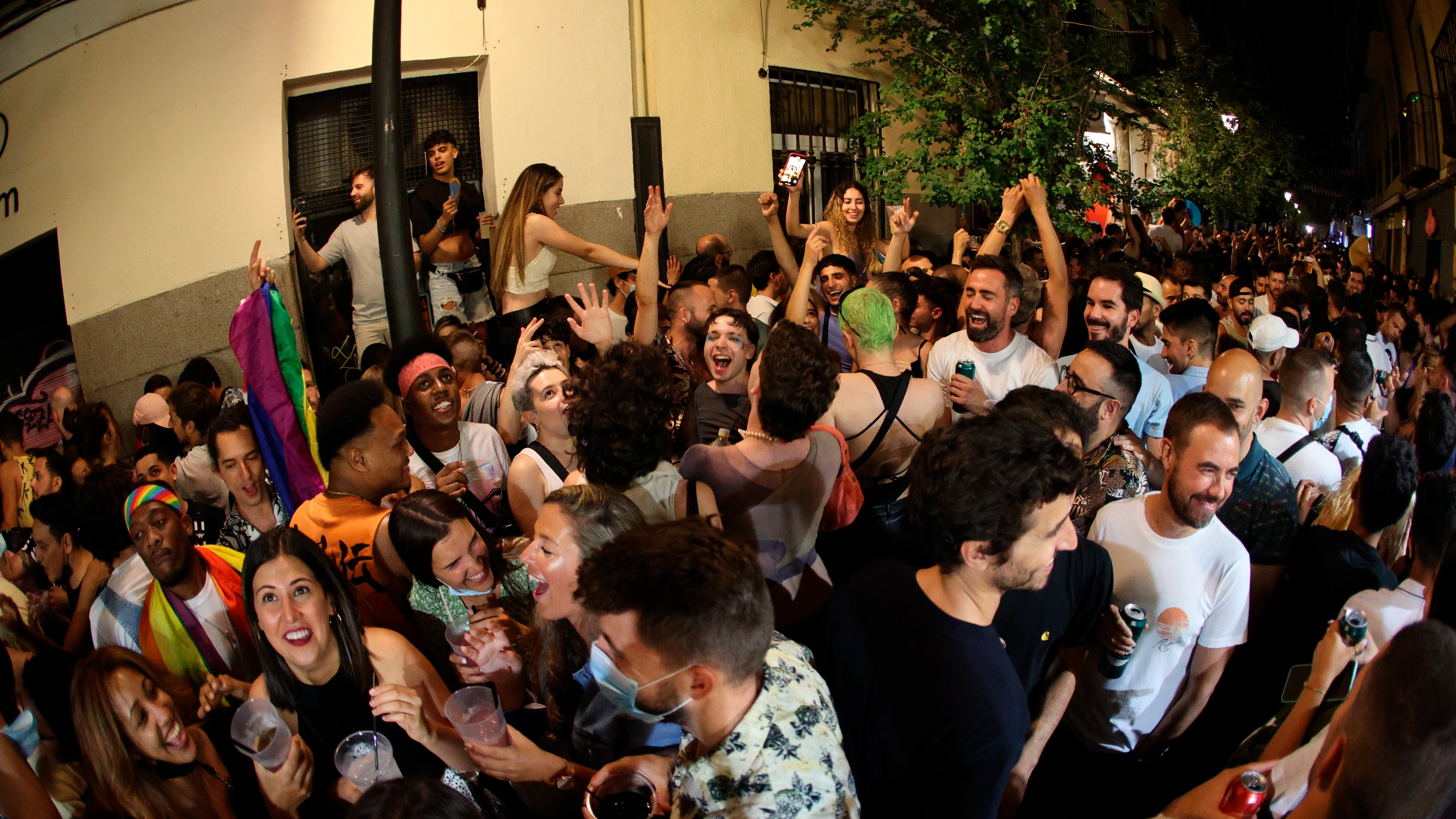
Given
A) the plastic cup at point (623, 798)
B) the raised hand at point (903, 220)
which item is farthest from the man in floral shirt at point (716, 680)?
the raised hand at point (903, 220)

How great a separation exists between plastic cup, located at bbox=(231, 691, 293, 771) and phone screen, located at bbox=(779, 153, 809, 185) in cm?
535

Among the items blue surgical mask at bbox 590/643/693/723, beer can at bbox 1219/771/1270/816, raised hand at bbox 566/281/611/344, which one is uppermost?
raised hand at bbox 566/281/611/344

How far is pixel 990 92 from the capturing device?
804cm

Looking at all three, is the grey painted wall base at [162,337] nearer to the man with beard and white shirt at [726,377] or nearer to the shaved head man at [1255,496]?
the man with beard and white shirt at [726,377]

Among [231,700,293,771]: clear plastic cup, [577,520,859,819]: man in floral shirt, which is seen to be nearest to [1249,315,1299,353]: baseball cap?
[577,520,859,819]: man in floral shirt

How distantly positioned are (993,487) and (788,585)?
1020 millimetres

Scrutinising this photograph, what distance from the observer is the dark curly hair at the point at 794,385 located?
9.32ft

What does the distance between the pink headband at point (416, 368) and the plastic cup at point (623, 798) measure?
2.33 m

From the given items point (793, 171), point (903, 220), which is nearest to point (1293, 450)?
point (903, 220)

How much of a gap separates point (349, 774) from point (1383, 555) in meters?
3.26

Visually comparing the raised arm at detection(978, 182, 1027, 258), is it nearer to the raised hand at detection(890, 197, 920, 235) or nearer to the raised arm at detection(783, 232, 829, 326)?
the raised hand at detection(890, 197, 920, 235)

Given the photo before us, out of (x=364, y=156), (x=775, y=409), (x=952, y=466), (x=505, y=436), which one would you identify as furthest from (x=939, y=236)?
(x=952, y=466)

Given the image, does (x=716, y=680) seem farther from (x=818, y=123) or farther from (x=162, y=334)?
(x=818, y=123)

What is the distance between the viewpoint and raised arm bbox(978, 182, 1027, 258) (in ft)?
17.7
